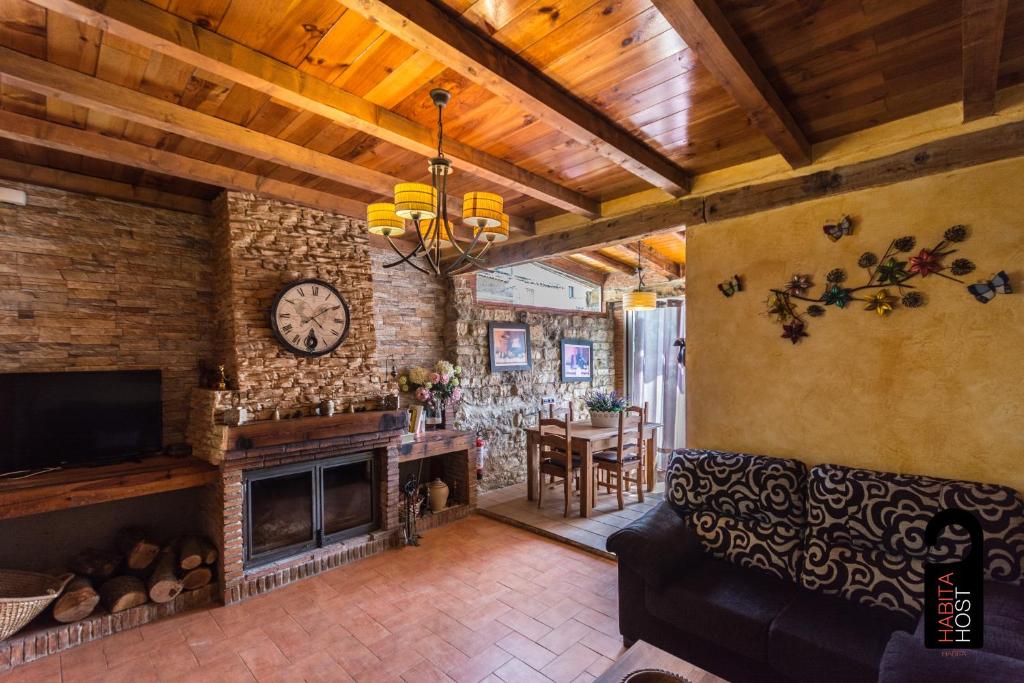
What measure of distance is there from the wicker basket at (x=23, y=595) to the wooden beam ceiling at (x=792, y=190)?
3.79 m

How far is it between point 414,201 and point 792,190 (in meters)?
2.18

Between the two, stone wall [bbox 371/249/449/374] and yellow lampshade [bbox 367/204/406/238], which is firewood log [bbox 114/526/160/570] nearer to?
stone wall [bbox 371/249/449/374]

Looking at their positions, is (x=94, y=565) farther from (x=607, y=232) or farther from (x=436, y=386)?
(x=607, y=232)

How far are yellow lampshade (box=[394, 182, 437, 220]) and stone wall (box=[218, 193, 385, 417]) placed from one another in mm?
1900

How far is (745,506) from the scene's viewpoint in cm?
255

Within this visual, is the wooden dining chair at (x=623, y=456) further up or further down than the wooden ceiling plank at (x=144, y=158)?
further down

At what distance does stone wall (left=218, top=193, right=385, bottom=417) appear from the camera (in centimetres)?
321

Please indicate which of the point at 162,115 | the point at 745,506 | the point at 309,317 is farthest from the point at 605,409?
the point at 162,115

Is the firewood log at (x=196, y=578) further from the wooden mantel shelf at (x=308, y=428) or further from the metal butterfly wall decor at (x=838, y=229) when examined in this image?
the metal butterfly wall decor at (x=838, y=229)

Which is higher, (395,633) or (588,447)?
(588,447)

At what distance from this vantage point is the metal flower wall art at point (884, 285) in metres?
2.24

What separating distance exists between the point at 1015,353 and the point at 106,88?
4152 mm

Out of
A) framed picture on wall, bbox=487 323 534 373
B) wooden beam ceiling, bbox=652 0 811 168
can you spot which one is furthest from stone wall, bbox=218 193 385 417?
wooden beam ceiling, bbox=652 0 811 168

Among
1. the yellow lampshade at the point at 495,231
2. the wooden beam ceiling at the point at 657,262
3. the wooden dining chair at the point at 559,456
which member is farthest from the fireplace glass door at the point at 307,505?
the wooden beam ceiling at the point at 657,262
